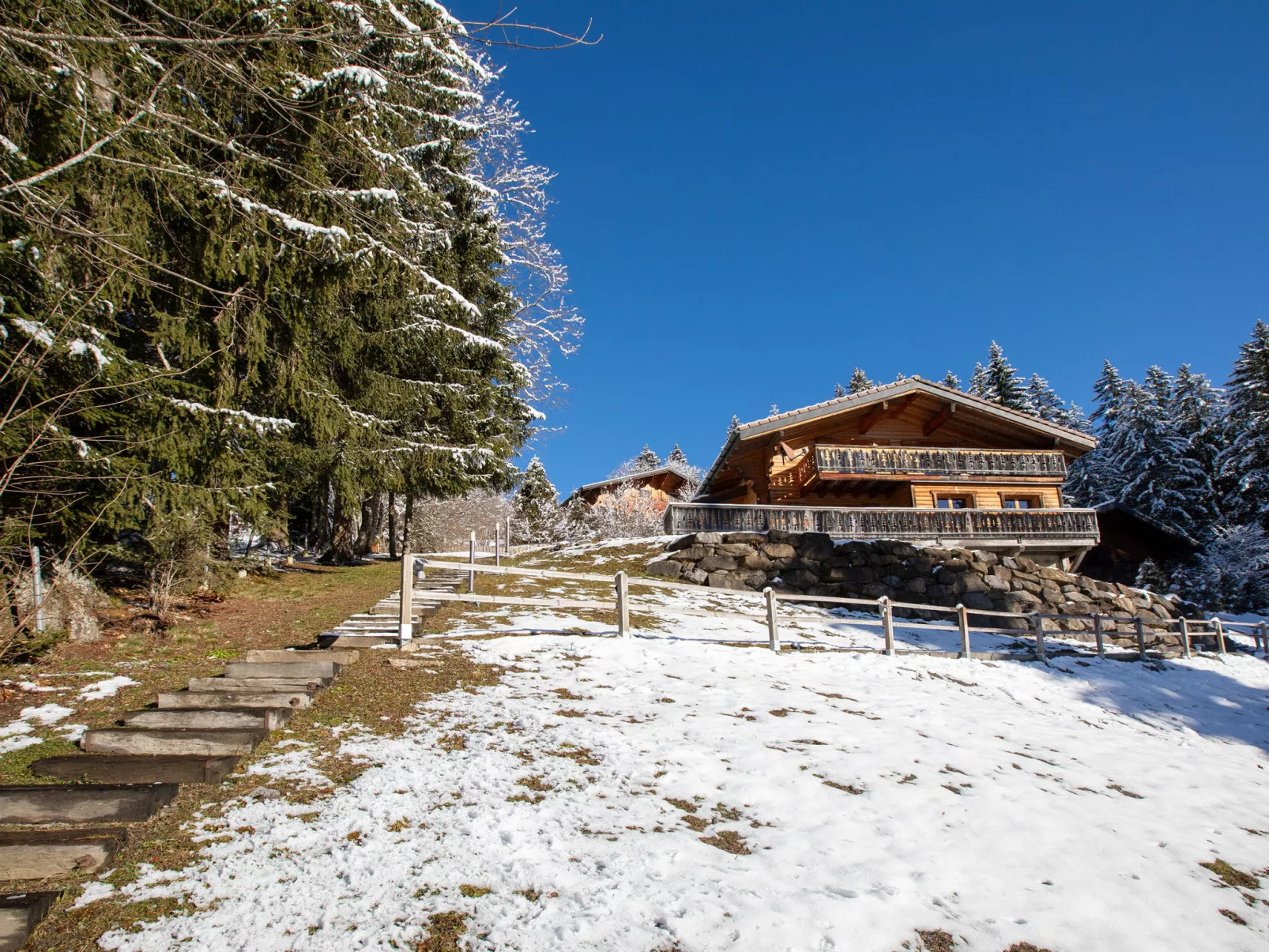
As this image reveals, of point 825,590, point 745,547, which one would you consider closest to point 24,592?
point 745,547

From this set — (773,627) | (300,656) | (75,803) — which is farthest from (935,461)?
(75,803)

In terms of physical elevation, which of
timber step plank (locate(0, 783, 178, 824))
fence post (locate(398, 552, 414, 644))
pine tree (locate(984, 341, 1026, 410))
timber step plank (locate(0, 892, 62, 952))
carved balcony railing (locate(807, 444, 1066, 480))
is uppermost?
pine tree (locate(984, 341, 1026, 410))

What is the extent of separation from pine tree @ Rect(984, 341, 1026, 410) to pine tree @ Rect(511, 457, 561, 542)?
30.2 m

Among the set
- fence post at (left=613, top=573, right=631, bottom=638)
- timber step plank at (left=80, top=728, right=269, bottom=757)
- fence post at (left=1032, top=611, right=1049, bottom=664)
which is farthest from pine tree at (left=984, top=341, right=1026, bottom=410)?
timber step plank at (left=80, top=728, right=269, bottom=757)

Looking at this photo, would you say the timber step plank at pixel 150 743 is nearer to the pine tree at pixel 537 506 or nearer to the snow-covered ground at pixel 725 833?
the snow-covered ground at pixel 725 833

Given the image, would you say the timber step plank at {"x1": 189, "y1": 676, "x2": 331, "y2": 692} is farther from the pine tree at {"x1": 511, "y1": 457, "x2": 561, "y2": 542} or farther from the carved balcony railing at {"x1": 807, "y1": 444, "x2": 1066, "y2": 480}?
the pine tree at {"x1": 511, "y1": 457, "x2": 561, "y2": 542}

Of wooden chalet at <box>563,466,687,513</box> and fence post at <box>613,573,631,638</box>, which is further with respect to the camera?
wooden chalet at <box>563,466,687,513</box>

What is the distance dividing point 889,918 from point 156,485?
9.17m

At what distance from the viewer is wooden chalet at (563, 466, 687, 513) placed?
1608 inches

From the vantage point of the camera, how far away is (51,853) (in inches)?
140

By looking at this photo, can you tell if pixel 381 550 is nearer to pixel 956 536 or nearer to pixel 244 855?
pixel 956 536

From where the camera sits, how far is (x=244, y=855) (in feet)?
12.4

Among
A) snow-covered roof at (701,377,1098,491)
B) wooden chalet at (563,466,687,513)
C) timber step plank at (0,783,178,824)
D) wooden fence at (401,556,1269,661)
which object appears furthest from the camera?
wooden chalet at (563,466,687,513)

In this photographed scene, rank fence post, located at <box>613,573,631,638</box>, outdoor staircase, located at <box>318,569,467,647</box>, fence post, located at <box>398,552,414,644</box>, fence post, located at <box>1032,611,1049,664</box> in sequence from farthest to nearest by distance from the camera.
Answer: fence post, located at <box>1032,611,1049,664</box>
fence post, located at <box>613,573,631,638</box>
fence post, located at <box>398,552,414,644</box>
outdoor staircase, located at <box>318,569,467,647</box>
